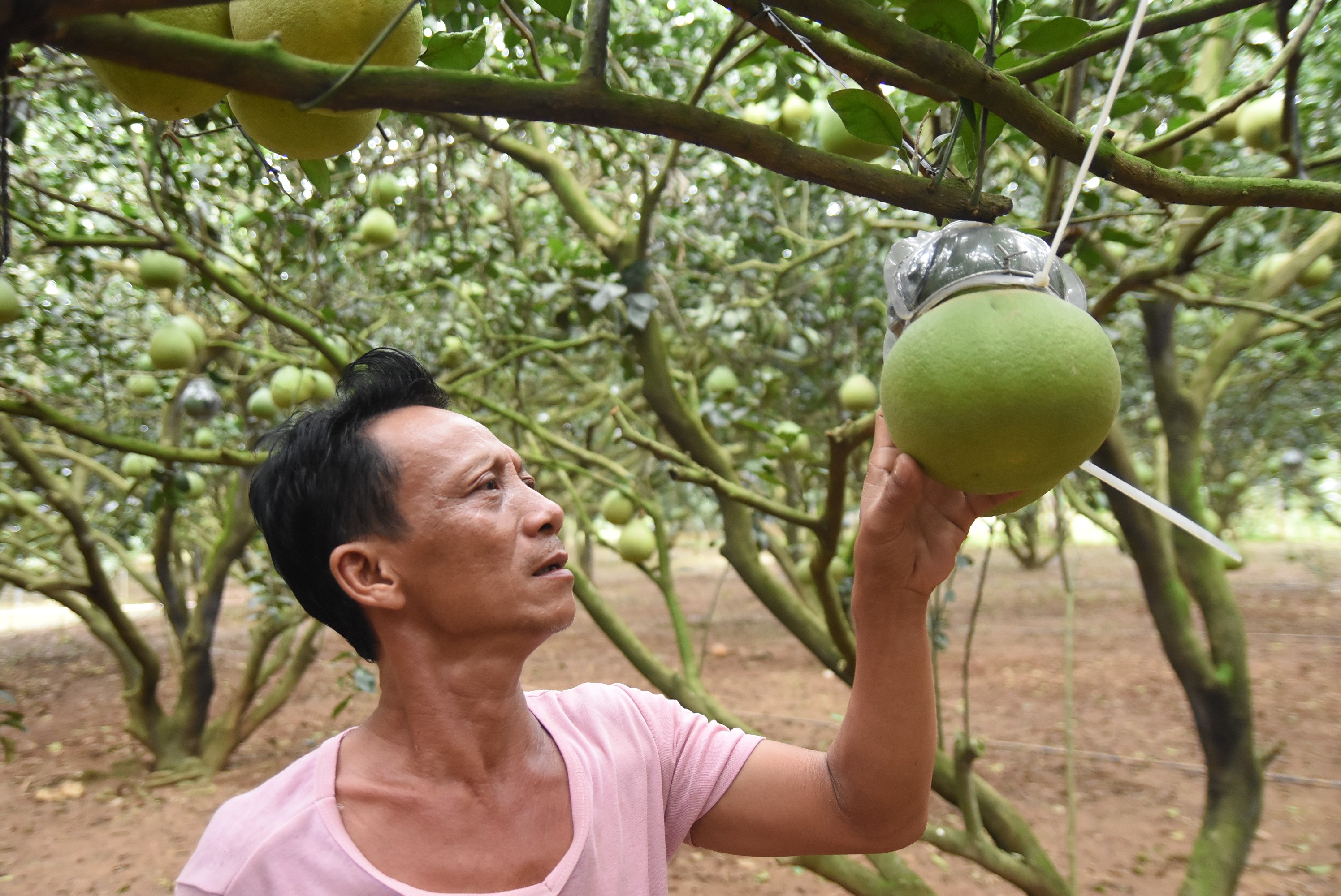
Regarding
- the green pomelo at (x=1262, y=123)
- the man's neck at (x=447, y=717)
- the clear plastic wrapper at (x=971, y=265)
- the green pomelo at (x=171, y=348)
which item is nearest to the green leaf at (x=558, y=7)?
the clear plastic wrapper at (x=971, y=265)

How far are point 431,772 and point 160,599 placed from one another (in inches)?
192

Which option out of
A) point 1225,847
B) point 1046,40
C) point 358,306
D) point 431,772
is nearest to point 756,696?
point 358,306

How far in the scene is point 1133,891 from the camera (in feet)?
12.6

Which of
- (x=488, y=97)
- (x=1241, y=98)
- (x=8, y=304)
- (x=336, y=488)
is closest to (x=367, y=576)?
(x=336, y=488)

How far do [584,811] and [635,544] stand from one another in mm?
2899

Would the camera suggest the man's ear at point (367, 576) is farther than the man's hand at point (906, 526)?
Yes

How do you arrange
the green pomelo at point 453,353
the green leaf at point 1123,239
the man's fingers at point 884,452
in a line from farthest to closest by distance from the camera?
the green pomelo at point 453,353
the green leaf at point 1123,239
the man's fingers at point 884,452

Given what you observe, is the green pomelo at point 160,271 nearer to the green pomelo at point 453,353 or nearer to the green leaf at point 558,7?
the green pomelo at point 453,353

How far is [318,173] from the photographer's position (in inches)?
43.2

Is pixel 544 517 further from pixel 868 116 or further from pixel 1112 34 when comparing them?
pixel 1112 34

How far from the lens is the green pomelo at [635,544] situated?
4.10 metres

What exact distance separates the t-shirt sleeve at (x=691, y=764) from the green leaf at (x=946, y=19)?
3.25 ft

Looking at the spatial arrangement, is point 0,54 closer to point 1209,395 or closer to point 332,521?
point 332,521

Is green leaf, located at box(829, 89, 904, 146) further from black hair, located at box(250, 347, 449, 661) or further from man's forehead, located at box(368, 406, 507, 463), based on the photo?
black hair, located at box(250, 347, 449, 661)
